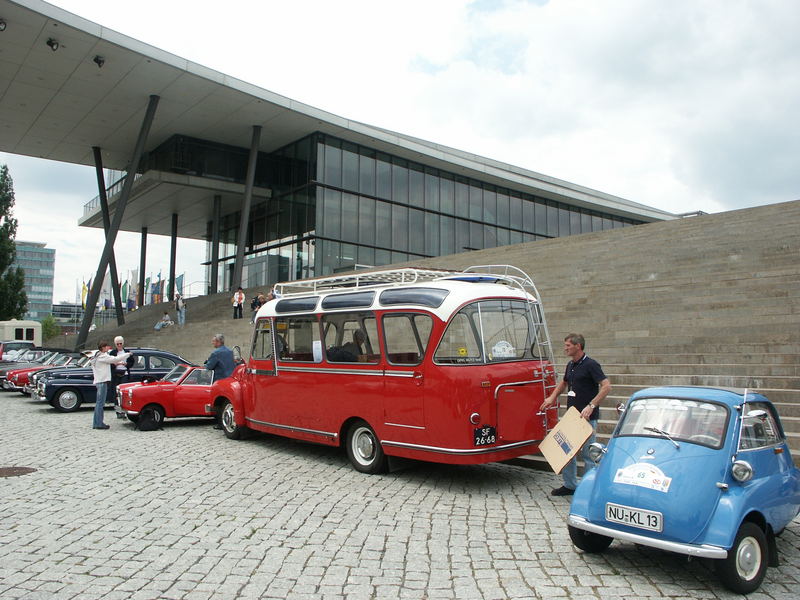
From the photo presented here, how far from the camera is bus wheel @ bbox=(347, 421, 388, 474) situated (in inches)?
322

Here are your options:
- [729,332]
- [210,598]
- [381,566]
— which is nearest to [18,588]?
[210,598]

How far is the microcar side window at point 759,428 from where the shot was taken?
4996 mm

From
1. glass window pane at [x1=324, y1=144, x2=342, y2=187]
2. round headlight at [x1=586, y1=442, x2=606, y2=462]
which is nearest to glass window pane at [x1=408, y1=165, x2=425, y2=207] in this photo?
glass window pane at [x1=324, y1=144, x2=342, y2=187]

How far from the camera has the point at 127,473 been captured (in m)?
8.21

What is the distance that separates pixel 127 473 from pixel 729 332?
402 inches

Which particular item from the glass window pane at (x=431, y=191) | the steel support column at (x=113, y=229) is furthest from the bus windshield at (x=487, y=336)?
the glass window pane at (x=431, y=191)

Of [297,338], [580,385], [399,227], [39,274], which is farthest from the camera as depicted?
[39,274]

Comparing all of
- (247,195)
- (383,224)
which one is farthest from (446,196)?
(247,195)

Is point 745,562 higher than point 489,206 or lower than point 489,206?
lower

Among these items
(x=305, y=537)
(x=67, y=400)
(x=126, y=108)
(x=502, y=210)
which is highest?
(x=126, y=108)

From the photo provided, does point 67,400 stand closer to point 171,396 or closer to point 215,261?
point 171,396

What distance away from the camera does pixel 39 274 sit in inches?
5615

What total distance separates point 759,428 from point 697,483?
105 centimetres

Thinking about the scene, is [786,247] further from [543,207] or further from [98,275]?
[543,207]
